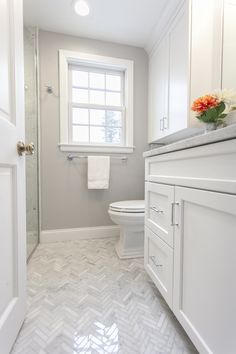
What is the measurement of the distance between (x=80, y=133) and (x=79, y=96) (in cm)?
41

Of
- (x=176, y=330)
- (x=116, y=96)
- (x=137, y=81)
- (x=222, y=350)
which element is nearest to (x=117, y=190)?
(x=116, y=96)

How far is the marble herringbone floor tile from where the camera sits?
0.83m

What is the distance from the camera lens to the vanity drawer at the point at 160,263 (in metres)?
0.91

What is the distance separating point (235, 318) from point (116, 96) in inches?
86.3

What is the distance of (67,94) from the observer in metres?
2.00

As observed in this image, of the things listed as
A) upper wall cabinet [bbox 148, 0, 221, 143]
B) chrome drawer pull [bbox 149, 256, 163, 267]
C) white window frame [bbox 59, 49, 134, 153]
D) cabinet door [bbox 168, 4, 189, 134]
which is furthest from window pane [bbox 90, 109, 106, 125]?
chrome drawer pull [bbox 149, 256, 163, 267]

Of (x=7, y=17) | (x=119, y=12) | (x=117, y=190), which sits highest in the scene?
(x=119, y=12)

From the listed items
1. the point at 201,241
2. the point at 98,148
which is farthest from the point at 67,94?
the point at 201,241

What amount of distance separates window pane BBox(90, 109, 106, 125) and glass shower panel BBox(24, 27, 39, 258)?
0.59 meters

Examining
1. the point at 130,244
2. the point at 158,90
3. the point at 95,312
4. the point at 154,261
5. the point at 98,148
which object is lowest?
the point at 95,312

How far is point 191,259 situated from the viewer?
75 cm

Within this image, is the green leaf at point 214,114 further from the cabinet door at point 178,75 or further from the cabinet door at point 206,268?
the cabinet door at point 206,268

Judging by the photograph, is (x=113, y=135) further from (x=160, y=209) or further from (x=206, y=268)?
(x=206, y=268)

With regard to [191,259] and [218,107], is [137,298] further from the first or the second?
[218,107]
